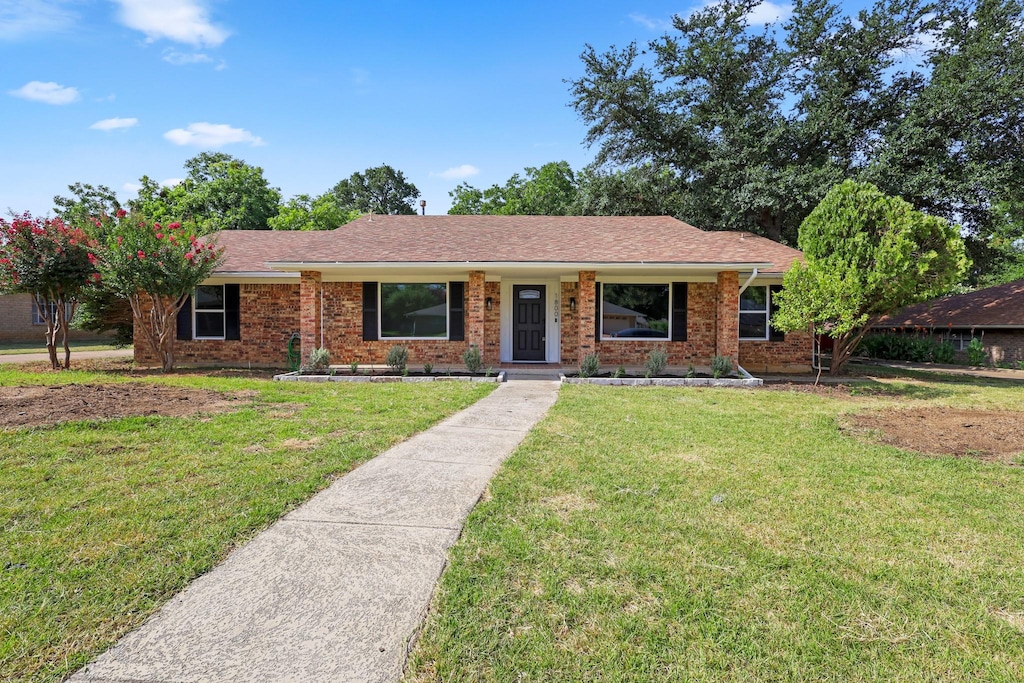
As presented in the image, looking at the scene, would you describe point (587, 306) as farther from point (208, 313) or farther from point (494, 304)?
point (208, 313)

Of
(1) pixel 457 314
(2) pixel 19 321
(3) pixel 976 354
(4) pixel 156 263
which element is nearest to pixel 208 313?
(4) pixel 156 263

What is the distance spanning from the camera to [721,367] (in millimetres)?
11562

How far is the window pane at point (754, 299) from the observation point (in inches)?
535

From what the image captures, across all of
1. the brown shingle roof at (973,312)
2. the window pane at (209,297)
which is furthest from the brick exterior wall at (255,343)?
the brown shingle roof at (973,312)

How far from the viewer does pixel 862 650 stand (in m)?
2.32

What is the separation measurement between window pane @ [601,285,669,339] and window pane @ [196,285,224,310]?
33.7 ft

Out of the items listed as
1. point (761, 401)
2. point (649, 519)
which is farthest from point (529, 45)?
point (649, 519)

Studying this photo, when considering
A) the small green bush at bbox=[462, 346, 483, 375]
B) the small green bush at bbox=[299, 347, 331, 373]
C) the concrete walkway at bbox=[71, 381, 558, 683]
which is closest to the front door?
the small green bush at bbox=[462, 346, 483, 375]

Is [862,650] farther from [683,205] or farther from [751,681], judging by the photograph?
[683,205]

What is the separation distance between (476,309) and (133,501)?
8842mm

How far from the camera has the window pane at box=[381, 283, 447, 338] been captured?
43.7 feet

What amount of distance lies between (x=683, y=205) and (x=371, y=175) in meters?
42.1

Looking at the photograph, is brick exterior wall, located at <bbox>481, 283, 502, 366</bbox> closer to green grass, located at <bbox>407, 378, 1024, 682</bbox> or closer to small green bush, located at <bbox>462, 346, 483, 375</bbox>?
small green bush, located at <bbox>462, 346, 483, 375</bbox>

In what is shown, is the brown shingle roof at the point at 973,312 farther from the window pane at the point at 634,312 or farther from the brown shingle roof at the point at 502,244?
the window pane at the point at 634,312
